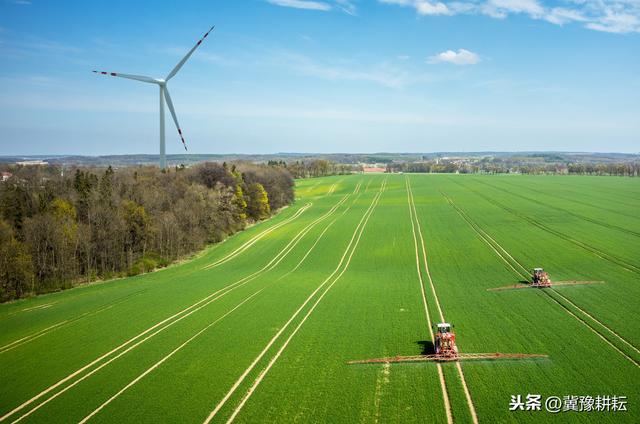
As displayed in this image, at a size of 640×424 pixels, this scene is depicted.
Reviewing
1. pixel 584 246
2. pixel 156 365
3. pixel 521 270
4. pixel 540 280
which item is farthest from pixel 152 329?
pixel 584 246

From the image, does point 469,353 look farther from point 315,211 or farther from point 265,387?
point 315,211

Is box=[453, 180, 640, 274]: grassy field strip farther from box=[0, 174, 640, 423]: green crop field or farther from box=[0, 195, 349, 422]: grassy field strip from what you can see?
box=[0, 195, 349, 422]: grassy field strip

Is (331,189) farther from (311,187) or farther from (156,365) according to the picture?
(156,365)

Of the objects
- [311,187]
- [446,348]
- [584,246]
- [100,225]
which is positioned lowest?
[446,348]

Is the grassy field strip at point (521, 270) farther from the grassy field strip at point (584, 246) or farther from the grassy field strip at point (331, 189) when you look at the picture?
the grassy field strip at point (331, 189)

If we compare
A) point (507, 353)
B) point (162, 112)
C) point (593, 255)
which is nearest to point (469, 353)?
point (507, 353)

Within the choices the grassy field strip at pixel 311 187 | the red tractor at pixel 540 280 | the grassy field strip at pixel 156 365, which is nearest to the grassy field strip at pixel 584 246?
the red tractor at pixel 540 280
